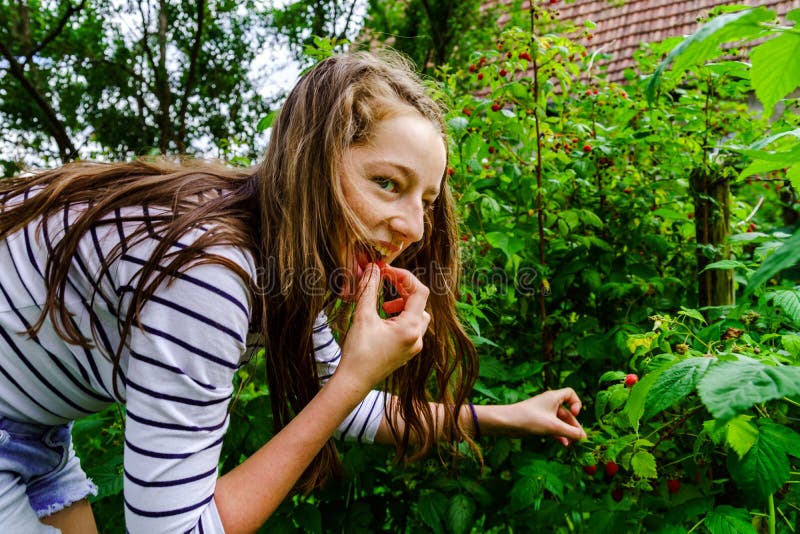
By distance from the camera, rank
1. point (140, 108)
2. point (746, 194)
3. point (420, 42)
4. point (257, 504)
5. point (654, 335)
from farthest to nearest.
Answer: point (140, 108) < point (420, 42) < point (746, 194) < point (654, 335) < point (257, 504)

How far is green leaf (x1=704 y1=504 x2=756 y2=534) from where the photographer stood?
45.6 inches

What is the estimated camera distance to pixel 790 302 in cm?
118

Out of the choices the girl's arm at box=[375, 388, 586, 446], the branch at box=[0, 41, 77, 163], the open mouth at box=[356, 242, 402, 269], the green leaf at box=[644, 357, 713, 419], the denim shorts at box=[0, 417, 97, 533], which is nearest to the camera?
the green leaf at box=[644, 357, 713, 419]

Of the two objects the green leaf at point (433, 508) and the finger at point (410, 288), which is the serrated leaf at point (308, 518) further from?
the finger at point (410, 288)

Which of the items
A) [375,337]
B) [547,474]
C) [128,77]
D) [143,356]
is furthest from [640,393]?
[128,77]

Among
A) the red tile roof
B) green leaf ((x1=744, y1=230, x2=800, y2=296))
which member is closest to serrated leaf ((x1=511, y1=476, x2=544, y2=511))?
green leaf ((x1=744, y1=230, x2=800, y2=296))

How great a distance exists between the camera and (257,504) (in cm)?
→ 112

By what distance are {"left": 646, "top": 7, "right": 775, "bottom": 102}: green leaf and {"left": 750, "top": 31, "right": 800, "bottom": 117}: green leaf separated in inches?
1.8

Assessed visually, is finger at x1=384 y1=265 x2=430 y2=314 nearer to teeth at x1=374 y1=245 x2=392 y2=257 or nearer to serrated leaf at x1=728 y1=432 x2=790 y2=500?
teeth at x1=374 y1=245 x2=392 y2=257

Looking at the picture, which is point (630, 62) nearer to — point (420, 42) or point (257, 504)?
point (420, 42)

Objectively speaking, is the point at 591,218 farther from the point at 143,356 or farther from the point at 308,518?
the point at 143,356

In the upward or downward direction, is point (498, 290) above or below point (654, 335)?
below

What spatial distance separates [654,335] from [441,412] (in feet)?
2.21

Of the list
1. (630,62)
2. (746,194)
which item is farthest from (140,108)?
(746,194)
